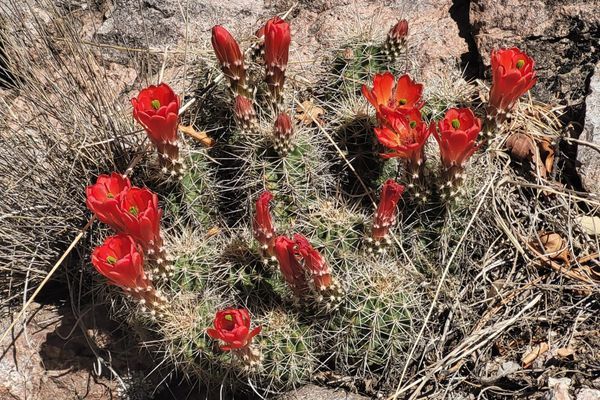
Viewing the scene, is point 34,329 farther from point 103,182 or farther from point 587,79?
point 587,79

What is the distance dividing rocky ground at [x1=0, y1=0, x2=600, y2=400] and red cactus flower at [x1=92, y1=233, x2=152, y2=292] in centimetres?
76

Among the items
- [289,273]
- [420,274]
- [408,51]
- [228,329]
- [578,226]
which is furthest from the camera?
[408,51]

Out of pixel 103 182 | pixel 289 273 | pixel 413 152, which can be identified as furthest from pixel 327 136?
pixel 103 182

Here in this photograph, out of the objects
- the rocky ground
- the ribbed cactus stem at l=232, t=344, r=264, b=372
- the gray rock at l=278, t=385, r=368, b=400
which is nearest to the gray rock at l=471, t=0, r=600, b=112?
the rocky ground

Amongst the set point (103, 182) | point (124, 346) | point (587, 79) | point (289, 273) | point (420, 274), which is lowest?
point (124, 346)

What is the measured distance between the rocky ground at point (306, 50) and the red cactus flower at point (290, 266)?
490mm

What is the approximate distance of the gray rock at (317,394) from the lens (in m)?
2.91

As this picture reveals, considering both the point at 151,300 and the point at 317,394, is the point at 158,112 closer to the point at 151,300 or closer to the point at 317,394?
the point at 151,300

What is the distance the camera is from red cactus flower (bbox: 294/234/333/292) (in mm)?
2541

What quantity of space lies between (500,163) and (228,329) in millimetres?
1581

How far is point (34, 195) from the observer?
336cm

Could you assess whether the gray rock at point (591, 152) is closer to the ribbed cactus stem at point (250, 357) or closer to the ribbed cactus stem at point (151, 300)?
the ribbed cactus stem at point (250, 357)

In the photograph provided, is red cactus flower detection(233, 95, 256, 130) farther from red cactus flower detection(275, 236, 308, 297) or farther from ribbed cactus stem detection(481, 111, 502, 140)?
ribbed cactus stem detection(481, 111, 502, 140)

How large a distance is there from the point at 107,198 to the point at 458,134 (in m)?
1.37
